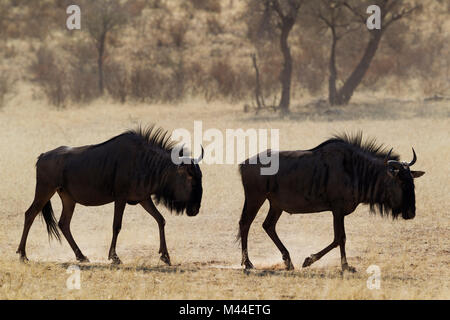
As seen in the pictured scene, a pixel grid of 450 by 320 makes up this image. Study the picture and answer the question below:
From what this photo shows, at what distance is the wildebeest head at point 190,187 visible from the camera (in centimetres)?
738

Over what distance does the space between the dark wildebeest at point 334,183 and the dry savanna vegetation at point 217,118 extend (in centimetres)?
56

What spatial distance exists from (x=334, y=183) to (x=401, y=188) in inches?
23.6

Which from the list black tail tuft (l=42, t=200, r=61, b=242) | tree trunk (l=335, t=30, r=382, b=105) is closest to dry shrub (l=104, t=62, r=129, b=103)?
tree trunk (l=335, t=30, r=382, b=105)

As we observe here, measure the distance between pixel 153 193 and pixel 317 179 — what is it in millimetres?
1512

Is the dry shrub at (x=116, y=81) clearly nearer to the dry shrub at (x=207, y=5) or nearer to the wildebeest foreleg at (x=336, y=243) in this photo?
the dry shrub at (x=207, y=5)

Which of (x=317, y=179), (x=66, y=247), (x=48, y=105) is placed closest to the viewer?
(x=317, y=179)

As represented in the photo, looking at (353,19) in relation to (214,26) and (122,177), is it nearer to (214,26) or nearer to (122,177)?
(214,26)

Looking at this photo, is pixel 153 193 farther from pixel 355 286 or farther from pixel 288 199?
pixel 355 286

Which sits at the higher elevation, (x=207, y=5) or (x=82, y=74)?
(x=207, y=5)

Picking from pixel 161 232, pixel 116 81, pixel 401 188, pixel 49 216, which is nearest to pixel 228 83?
pixel 116 81

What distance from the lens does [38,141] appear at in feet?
56.6

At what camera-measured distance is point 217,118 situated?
22.2m

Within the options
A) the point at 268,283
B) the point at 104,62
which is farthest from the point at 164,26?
the point at 268,283

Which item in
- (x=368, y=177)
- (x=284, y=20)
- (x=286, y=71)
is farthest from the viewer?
(x=286, y=71)
